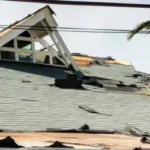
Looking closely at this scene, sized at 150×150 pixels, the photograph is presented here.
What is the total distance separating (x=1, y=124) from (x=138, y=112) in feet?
13.0

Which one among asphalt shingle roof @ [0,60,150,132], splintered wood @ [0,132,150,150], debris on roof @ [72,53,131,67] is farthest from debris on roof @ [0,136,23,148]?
debris on roof @ [72,53,131,67]

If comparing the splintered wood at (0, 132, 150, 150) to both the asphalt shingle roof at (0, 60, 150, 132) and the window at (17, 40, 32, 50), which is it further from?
the window at (17, 40, 32, 50)

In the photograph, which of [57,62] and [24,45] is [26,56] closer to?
[24,45]

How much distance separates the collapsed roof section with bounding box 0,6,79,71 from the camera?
1945 cm

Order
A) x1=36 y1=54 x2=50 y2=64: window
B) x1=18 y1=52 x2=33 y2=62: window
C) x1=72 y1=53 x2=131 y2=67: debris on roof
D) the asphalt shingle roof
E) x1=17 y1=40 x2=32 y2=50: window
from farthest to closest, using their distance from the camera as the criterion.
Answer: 1. x1=72 y1=53 x2=131 y2=67: debris on roof
2. x1=36 y1=54 x2=50 y2=64: window
3. x1=17 y1=40 x2=32 y2=50: window
4. x1=18 y1=52 x2=33 y2=62: window
5. the asphalt shingle roof

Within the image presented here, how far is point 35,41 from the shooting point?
20.3 m

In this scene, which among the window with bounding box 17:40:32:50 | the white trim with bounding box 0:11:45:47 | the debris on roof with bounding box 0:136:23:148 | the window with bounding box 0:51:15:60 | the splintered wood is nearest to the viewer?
the debris on roof with bounding box 0:136:23:148

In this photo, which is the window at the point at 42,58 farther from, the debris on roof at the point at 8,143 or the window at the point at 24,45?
the debris on roof at the point at 8,143

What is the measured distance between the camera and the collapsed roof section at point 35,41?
19453 millimetres

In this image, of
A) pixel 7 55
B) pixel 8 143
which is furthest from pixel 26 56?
pixel 8 143

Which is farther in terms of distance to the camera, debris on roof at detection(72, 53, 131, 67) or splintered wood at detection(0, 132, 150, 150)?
debris on roof at detection(72, 53, 131, 67)

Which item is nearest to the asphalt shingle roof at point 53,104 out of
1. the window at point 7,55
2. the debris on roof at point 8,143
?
the window at point 7,55

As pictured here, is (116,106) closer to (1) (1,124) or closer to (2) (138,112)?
(2) (138,112)

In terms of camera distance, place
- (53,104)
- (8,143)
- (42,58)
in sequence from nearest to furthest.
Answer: (8,143) → (53,104) → (42,58)
